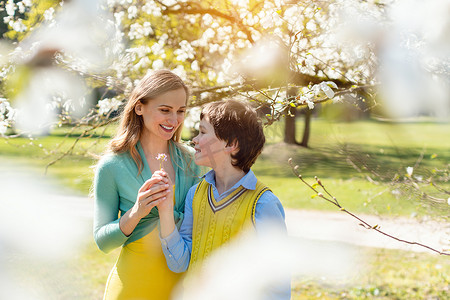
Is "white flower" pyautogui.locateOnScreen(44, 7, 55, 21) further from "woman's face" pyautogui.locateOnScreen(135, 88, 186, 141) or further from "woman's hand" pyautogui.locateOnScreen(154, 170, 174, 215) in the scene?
"woman's hand" pyautogui.locateOnScreen(154, 170, 174, 215)

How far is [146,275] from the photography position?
6.03ft

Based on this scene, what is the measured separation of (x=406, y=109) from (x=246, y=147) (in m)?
1.84

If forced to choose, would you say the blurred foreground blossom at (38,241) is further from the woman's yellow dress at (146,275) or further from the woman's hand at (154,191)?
the woman's hand at (154,191)

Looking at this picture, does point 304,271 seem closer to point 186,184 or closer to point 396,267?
point 396,267

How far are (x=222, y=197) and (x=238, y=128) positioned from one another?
0.80 feet

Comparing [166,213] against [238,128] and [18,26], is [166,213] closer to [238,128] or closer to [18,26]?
[238,128]

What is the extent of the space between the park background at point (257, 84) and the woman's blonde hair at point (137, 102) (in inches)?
24.1

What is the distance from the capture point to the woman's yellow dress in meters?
1.84

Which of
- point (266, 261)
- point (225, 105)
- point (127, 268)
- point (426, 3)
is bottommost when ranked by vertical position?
point (127, 268)

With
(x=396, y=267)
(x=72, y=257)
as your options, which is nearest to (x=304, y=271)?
(x=396, y=267)

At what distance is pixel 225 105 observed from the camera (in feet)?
5.71

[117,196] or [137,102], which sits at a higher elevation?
[137,102]

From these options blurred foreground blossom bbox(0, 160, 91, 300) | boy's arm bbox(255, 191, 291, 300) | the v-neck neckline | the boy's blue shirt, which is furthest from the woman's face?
blurred foreground blossom bbox(0, 160, 91, 300)

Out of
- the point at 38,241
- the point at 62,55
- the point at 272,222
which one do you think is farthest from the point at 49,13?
the point at 38,241
